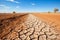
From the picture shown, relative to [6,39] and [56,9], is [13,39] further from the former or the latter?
[56,9]

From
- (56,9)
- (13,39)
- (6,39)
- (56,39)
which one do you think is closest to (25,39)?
(13,39)

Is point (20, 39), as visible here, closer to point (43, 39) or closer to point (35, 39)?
point (35, 39)

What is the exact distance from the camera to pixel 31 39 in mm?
4219

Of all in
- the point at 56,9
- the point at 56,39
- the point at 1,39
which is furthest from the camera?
the point at 56,9

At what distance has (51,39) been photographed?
4168 mm

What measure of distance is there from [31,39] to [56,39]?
3.40 feet

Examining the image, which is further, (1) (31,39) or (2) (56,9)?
(2) (56,9)

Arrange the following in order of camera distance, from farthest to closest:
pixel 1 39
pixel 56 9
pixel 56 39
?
pixel 56 9 → pixel 1 39 → pixel 56 39

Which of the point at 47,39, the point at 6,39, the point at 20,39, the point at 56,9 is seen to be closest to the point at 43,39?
the point at 47,39

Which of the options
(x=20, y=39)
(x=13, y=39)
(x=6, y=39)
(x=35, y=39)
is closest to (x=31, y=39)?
(x=35, y=39)

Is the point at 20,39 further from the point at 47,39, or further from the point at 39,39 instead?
the point at 47,39

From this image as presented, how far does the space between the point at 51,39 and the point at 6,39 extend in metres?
1.93

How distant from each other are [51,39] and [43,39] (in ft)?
1.09

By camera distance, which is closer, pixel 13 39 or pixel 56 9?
pixel 13 39
